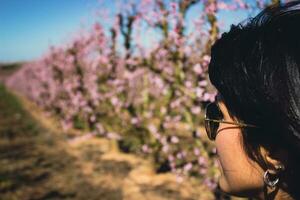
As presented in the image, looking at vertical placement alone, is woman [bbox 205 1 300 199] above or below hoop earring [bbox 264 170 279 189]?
above

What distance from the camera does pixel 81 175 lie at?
820 centimetres

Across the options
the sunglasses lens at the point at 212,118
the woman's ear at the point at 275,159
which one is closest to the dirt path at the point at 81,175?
the sunglasses lens at the point at 212,118

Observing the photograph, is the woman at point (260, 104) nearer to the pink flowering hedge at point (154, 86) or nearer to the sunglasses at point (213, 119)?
the sunglasses at point (213, 119)

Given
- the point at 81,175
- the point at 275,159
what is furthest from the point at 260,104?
the point at 81,175

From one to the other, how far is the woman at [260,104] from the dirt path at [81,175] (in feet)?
15.9

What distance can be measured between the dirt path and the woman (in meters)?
4.83

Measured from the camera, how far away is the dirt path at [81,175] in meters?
6.77

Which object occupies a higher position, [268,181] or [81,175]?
[268,181]

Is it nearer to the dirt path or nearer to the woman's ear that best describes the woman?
the woman's ear

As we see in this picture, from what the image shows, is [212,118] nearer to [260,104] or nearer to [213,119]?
[213,119]

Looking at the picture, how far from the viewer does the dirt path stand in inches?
266

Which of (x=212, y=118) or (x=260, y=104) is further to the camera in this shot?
(x=212, y=118)

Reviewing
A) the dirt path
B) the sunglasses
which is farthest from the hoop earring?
the dirt path

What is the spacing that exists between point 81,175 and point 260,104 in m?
7.37
